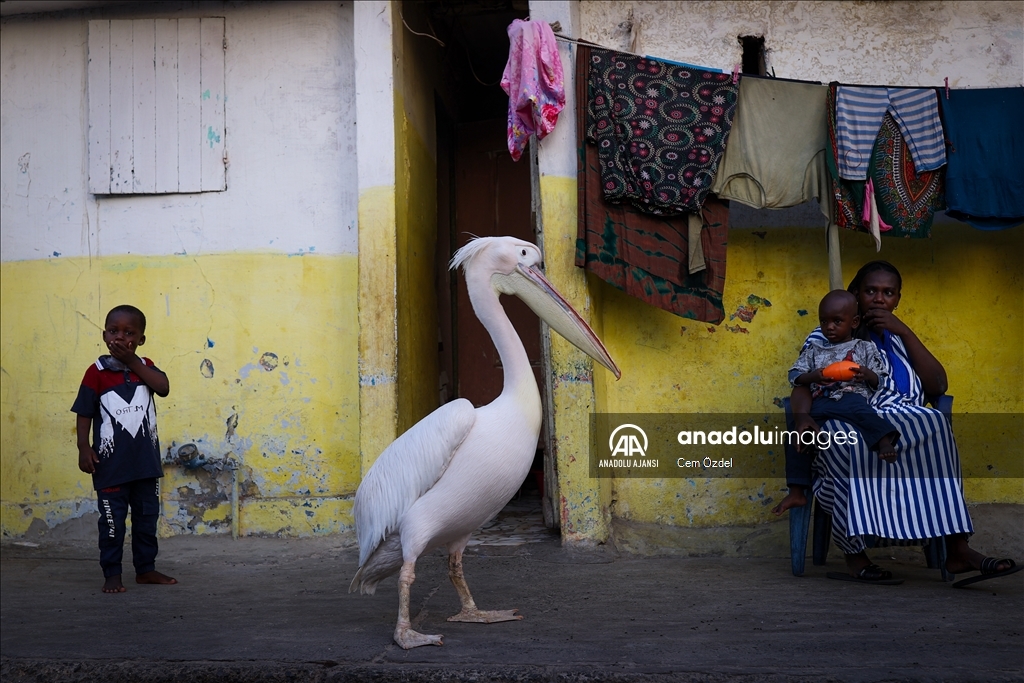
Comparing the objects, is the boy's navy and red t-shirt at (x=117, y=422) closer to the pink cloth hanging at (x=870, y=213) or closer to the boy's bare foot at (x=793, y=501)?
the boy's bare foot at (x=793, y=501)

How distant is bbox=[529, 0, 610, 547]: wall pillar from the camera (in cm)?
534

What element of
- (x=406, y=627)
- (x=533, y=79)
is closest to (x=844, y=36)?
(x=533, y=79)

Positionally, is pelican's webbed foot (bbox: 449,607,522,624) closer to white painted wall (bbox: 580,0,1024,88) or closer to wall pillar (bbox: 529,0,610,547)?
wall pillar (bbox: 529,0,610,547)

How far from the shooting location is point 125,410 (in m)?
4.99

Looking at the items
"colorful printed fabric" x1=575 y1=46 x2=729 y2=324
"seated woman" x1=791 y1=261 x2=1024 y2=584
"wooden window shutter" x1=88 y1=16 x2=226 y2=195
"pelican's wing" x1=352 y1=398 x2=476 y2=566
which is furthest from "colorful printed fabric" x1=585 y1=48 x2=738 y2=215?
"wooden window shutter" x1=88 y1=16 x2=226 y2=195

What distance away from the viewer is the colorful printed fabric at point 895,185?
202 inches

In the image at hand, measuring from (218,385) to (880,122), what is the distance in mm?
4349

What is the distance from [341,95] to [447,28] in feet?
5.57

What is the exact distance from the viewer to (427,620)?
13.6 feet

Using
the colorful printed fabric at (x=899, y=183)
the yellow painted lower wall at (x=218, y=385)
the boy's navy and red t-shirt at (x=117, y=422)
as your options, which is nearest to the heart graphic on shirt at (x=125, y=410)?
the boy's navy and red t-shirt at (x=117, y=422)

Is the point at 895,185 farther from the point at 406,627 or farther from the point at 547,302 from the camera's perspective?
the point at 406,627

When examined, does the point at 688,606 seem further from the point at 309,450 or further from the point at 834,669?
the point at 309,450

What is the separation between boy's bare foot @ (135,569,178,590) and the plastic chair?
132 inches

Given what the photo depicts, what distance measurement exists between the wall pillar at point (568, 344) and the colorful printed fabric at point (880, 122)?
1504 mm
